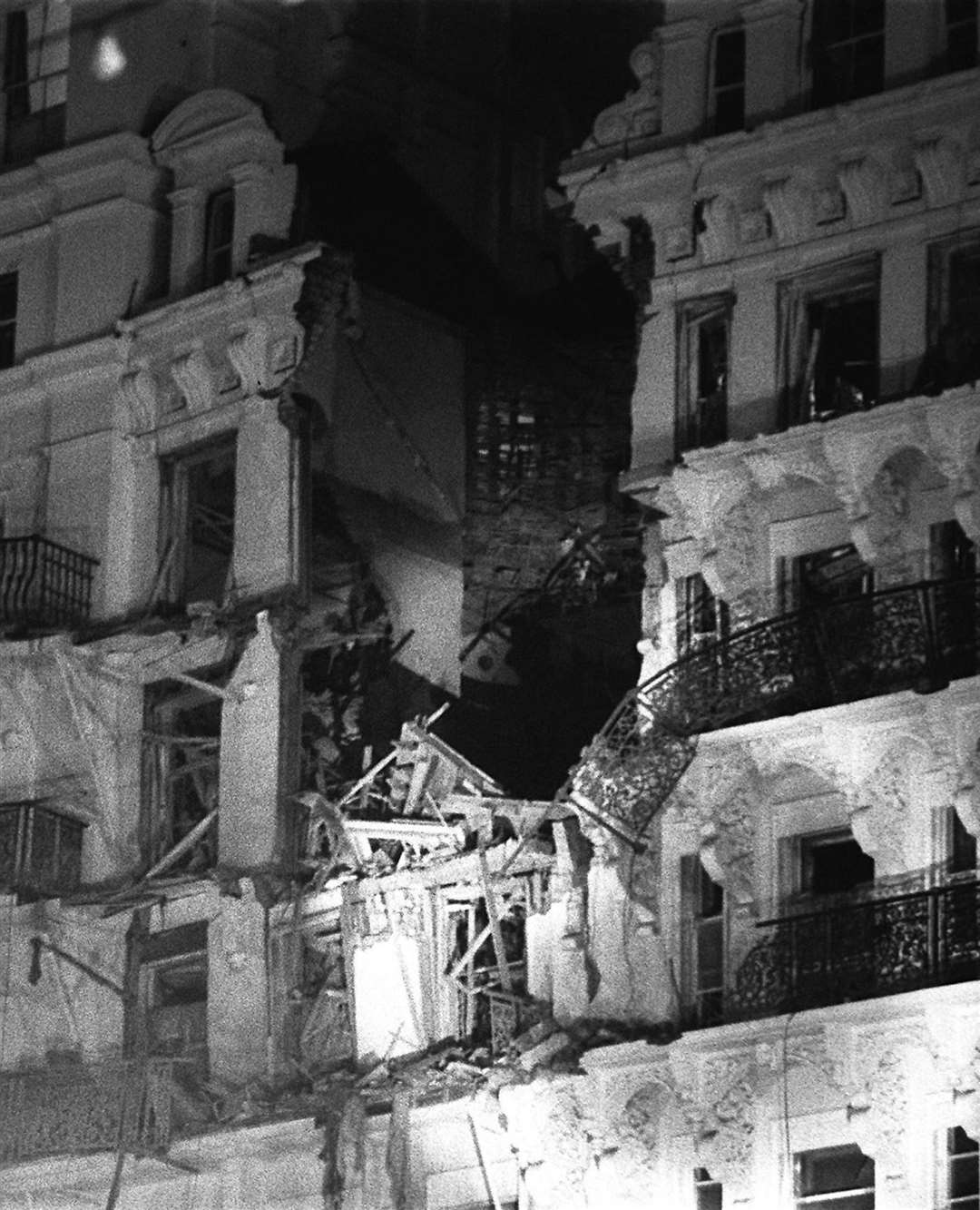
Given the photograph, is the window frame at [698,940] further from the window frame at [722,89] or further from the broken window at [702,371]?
the window frame at [722,89]

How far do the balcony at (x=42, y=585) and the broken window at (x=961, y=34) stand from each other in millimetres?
12346

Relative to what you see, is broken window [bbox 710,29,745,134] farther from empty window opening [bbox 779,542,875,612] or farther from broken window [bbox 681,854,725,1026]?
broken window [bbox 681,854,725,1026]

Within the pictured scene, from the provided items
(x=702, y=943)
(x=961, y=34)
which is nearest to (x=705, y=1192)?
(x=702, y=943)

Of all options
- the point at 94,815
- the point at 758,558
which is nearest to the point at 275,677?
the point at 94,815

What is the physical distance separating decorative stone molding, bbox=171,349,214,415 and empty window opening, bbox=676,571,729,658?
7.52 m

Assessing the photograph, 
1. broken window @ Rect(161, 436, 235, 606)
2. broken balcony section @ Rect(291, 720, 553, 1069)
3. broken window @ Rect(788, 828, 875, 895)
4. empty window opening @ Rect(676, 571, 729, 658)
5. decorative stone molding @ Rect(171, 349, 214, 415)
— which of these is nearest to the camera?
broken window @ Rect(788, 828, 875, 895)

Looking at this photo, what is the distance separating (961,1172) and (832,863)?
3.85 meters

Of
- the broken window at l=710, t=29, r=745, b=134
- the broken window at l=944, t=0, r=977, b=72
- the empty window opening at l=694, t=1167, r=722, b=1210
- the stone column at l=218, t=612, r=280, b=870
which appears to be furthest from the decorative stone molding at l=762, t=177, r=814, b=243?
the empty window opening at l=694, t=1167, r=722, b=1210

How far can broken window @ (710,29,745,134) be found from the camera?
5584 cm

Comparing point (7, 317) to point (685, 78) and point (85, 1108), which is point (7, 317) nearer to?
point (85, 1108)

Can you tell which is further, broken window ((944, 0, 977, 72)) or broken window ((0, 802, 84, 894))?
broken window ((0, 802, 84, 894))

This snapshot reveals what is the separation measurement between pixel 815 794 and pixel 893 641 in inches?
79.4

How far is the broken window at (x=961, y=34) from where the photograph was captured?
53969mm

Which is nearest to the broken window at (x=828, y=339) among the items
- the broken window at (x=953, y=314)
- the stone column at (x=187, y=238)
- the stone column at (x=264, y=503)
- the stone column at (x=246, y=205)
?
the broken window at (x=953, y=314)
